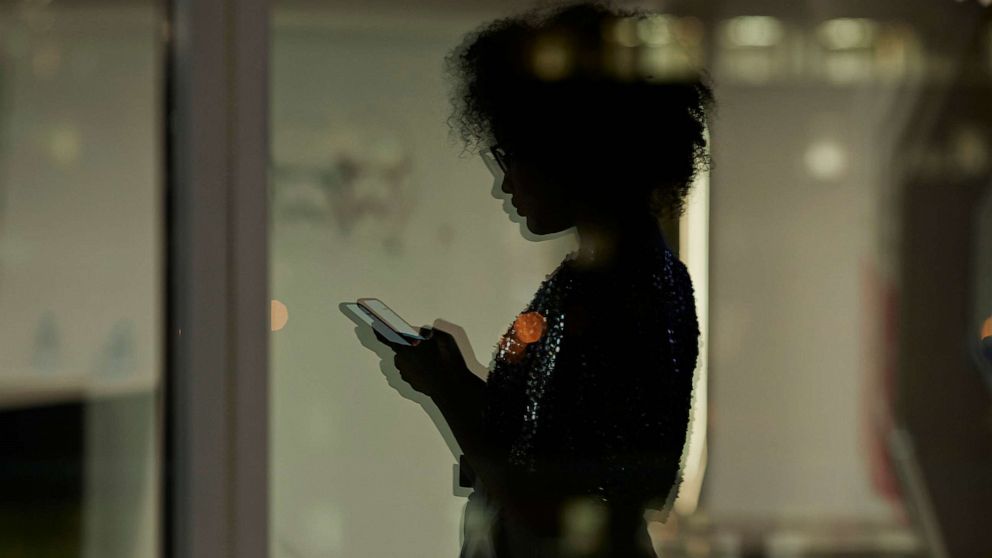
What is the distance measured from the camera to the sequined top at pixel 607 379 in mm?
958

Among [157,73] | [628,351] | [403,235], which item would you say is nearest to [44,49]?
[157,73]

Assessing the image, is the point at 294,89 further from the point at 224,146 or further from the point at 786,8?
the point at 786,8

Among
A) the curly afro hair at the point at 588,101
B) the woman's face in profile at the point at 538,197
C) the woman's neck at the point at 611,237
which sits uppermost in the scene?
the curly afro hair at the point at 588,101

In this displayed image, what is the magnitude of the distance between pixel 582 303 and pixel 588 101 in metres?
0.23

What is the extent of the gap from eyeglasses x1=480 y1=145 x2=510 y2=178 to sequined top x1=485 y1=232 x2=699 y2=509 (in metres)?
0.13

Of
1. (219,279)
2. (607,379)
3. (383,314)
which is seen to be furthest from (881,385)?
(219,279)

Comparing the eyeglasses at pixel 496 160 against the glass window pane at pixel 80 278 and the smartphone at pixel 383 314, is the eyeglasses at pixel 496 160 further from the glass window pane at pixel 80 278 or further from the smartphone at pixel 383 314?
the glass window pane at pixel 80 278

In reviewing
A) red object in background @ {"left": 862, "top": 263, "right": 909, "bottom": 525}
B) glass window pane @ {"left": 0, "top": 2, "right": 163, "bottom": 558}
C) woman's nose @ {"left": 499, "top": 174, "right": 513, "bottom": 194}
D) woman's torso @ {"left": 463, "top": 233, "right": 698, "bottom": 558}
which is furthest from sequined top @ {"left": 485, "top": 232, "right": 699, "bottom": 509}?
glass window pane @ {"left": 0, "top": 2, "right": 163, "bottom": 558}

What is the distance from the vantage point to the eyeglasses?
1.00m

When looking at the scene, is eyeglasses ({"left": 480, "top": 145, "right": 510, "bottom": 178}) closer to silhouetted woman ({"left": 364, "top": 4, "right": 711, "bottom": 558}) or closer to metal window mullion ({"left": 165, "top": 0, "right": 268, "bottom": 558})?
silhouetted woman ({"left": 364, "top": 4, "right": 711, "bottom": 558})

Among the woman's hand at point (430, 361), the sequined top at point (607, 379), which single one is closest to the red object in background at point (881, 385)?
the sequined top at point (607, 379)

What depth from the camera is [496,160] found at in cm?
101

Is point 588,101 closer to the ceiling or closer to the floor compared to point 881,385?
closer to the ceiling

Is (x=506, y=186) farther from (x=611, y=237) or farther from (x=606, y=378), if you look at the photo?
(x=606, y=378)
